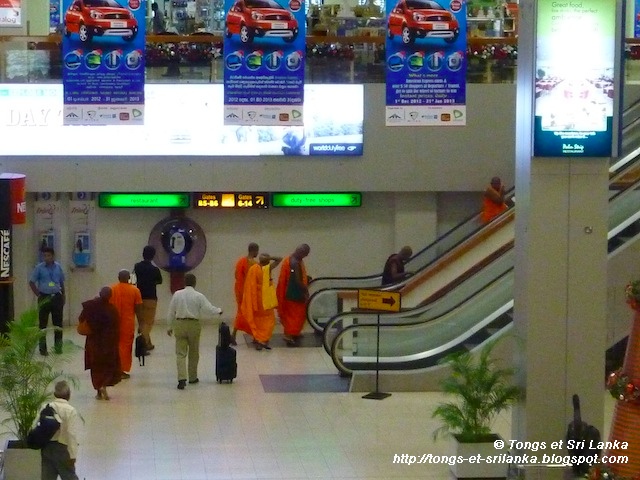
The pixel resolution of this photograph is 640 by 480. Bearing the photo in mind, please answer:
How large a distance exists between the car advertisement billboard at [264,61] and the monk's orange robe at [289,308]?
10.4 feet

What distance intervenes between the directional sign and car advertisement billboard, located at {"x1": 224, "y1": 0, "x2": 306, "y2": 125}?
2520mm

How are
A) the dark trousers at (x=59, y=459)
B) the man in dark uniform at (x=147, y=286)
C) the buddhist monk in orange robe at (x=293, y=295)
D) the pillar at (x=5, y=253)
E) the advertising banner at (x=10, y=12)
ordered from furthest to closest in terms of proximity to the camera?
the buddhist monk in orange robe at (x=293, y=295)
the advertising banner at (x=10, y=12)
the man in dark uniform at (x=147, y=286)
the pillar at (x=5, y=253)
the dark trousers at (x=59, y=459)

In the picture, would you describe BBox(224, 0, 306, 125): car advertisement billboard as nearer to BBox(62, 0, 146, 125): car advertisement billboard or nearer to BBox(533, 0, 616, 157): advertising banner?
BBox(62, 0, 146, 125): car advertisement billboard

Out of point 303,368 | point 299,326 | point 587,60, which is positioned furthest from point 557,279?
point 299,326

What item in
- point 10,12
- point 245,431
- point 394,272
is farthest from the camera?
point 394,272

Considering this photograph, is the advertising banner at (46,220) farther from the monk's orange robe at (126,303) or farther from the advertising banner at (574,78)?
the advertising banner at (574,78)

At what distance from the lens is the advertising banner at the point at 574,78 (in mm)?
9695

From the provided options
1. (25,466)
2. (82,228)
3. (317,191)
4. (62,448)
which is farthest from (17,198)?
(62,448)

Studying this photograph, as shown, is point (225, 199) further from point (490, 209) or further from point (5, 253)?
point (5, 253)

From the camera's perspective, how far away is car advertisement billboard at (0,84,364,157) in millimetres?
18531

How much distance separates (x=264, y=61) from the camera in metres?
14.9

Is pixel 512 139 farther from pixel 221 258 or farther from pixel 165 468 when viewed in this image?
pixel 165 468

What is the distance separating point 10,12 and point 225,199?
4.43 meters

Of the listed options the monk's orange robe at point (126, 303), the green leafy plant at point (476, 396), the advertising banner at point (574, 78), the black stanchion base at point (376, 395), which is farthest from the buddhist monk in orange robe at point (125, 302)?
the advertising banner at point (574, 78)
